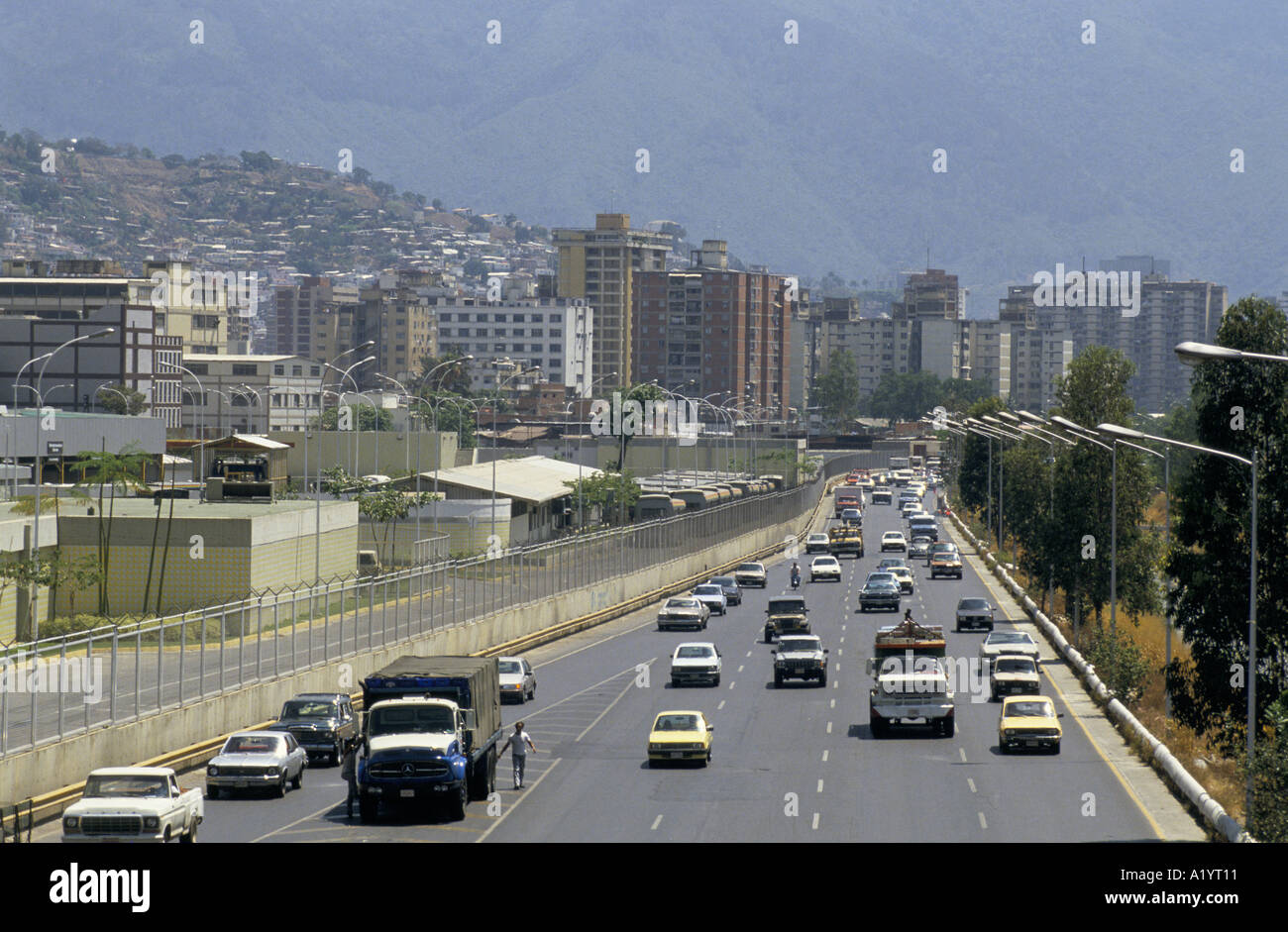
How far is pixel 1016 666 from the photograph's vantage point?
49.9m

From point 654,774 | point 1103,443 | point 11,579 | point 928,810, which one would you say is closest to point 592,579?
point 1103,443

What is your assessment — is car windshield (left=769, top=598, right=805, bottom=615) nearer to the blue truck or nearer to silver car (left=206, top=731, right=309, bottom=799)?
the blue truck

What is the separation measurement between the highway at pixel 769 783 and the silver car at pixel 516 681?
50cm

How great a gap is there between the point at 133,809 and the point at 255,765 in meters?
7.27

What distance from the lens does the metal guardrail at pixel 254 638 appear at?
32625mm

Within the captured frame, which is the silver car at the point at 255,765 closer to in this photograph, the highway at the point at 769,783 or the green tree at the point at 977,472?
the highway at the point at 769,783

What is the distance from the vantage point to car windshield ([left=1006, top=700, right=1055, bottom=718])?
40.0 metres

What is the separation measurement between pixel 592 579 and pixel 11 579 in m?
27.6

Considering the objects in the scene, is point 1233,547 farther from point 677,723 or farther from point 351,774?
point 351,774

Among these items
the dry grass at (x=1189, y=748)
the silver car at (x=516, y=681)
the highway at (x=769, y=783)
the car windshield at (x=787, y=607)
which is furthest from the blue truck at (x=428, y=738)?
the car windshield at (x=787, y=607)

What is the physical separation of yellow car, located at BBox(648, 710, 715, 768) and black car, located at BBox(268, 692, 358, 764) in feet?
21.1

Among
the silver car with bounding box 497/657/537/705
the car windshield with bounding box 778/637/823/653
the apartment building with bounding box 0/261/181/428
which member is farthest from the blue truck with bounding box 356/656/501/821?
the apartment building with bounding box 0/261/181/428
